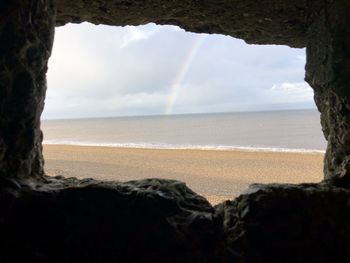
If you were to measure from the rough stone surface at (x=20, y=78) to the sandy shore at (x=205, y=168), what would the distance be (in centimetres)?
563

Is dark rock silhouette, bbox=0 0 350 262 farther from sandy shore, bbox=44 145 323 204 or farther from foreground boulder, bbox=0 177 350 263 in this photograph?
sandy shore, bbox=44 145 323 204

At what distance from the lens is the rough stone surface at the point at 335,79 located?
1.99 m

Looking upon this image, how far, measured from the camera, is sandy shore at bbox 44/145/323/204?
30.3 ft

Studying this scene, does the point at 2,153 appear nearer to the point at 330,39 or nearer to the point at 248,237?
the point at 248,237

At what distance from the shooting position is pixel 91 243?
68.3 inches

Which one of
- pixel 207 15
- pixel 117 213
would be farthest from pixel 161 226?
pixel 207 15

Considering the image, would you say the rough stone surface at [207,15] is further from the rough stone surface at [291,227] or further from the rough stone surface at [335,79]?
the rough stone surface at [291,227]

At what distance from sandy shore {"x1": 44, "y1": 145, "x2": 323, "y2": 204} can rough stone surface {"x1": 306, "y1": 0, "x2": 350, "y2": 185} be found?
16.8ft

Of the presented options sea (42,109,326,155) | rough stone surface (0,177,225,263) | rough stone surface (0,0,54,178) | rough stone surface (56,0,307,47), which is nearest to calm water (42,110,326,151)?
sea (42,109,326,155)

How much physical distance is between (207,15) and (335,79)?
2.88ft

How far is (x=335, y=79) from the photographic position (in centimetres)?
203

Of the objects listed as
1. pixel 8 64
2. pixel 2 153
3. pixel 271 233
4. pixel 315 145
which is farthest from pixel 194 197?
pixel 315 145

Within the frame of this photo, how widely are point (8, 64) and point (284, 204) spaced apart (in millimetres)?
1427

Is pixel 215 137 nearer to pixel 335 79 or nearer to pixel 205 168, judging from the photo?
pixel 205 168
